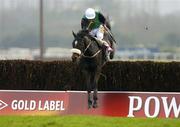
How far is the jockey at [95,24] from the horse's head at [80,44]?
0.31m

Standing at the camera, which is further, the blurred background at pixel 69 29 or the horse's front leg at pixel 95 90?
the blurred background at pixel 69 29

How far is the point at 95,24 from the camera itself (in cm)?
1312

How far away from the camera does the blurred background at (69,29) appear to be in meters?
35.8

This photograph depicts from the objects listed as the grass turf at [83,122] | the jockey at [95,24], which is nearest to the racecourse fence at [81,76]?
the jockey at [95,24]

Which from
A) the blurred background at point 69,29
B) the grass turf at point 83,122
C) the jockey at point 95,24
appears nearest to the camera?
the grass turf at point 83,122

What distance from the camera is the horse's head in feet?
39.2

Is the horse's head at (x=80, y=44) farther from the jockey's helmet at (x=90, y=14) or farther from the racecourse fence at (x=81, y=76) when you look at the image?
the racecourse fence at (x=81, y=76)

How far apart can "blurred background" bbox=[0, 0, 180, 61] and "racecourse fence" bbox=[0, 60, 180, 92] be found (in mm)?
15204

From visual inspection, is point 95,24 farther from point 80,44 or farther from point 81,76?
point 81,76

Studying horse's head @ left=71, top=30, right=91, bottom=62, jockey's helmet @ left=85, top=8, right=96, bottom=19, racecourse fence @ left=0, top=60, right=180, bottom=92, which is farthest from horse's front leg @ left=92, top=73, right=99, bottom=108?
racecourse fence @ left=0, top=60, right=180, bottom=92

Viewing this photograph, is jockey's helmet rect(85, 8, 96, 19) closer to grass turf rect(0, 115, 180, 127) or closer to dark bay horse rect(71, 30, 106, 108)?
dark bay horse rect(71, 30, 106, 108)

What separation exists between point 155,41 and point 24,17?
10010mm

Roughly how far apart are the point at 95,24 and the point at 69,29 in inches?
931

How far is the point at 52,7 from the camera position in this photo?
120 feet
